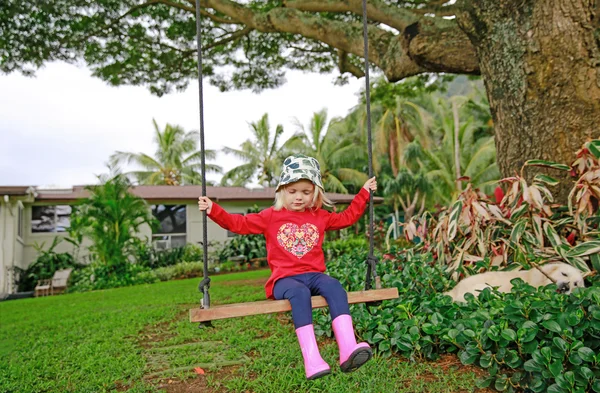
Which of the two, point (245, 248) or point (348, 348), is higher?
point (348, 348)

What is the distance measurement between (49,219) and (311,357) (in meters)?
16.5

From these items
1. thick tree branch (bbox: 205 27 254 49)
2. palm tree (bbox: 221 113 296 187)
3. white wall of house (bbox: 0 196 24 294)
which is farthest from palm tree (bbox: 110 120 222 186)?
thick tree branch (bbox: 205 27 254 49)

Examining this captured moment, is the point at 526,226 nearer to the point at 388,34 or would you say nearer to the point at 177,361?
the point at 177,361

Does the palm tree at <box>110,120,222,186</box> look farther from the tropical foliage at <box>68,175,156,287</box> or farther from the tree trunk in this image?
the tree trunk

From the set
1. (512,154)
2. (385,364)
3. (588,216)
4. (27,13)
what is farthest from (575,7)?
(27,13)

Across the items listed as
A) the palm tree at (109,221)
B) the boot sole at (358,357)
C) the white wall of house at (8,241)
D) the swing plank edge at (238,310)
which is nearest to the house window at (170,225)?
the palm tree at (109,221)

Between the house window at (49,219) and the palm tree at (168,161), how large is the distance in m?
10.4

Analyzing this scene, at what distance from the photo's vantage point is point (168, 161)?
91.1ft

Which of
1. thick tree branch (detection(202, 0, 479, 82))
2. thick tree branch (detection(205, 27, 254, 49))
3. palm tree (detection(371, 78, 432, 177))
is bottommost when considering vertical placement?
thick tree branch (detection(202, 0, 479, 82))

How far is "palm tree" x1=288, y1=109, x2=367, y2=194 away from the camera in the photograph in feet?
83.6

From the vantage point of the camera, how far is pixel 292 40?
1039cm

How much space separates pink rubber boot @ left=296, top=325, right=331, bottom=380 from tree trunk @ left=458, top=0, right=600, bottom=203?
314 cm

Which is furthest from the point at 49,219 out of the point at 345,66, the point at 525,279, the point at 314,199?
the point at 525,279

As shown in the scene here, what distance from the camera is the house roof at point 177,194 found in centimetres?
1641
